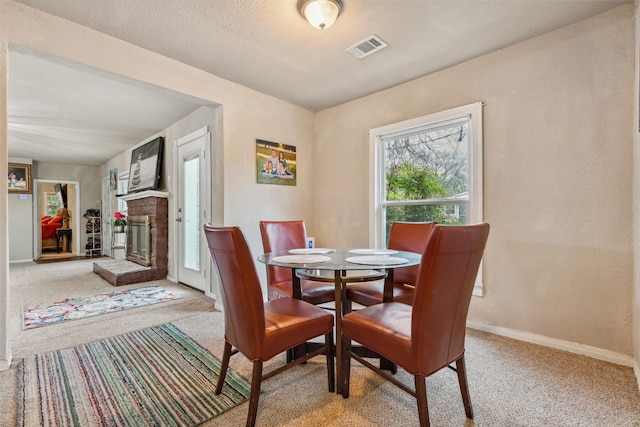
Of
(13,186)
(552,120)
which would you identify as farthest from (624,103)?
(13,186)

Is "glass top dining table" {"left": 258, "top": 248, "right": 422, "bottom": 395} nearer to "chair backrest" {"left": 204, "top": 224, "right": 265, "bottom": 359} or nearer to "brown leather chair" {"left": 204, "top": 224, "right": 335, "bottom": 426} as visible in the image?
"brown leather chair" {"left": 204, "top": 224, "right": 335, "bottom": 426}

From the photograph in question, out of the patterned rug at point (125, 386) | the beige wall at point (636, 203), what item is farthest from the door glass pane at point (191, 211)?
the beige wall at point (636, 203)

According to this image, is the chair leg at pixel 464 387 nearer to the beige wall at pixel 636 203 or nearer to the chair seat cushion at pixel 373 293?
the chair seat cushion at pixel 373 293

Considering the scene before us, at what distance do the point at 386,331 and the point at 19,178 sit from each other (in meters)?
8.98

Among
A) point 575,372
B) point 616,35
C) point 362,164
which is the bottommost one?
point 575,372

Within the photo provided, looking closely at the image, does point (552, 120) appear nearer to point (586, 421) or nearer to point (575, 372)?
point (575, 372)

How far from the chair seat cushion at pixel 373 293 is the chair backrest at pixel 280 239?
581 millimetres

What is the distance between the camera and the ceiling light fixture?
6.04ft

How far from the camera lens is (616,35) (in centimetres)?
198

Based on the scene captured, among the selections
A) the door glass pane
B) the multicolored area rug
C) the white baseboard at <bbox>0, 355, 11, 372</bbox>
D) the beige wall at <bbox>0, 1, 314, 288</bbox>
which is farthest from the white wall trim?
the door glass pane

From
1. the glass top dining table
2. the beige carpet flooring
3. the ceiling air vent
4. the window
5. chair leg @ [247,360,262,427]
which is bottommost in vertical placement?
the beige carpet flooring

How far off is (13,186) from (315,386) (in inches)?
339

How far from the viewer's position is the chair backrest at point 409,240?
93.5 inches

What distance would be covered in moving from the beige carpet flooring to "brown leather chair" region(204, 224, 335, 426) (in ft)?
0.98
